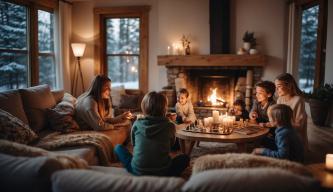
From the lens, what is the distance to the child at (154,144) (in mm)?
2172

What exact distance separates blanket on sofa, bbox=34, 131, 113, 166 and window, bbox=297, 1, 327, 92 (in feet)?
12.6

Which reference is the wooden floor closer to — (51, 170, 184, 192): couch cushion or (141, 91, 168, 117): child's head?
(141, 91, 168, 117): child's head

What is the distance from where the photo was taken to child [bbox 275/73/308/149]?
314cm

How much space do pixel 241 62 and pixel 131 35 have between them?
2186 mm

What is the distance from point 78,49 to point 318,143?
4210 mm

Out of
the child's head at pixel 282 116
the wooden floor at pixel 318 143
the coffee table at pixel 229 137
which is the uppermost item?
the child's head at pixel 282 116

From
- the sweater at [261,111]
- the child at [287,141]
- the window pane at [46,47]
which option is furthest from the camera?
the window pane at [46,47]

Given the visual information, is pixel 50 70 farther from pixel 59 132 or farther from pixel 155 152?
pixel 155 152

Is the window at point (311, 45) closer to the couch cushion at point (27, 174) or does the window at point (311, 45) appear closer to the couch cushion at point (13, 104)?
the couch cushion at point (13, 104)

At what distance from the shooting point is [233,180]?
1312 millimetres

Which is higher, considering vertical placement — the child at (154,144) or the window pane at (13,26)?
the window pane at (13,26)

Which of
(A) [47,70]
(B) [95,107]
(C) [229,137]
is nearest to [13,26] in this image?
(A) [47,70]

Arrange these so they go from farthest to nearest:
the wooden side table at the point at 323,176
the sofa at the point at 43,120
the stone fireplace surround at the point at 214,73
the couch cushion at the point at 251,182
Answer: the stone fireplace surround at the point at 214,73
the sofa at the point at 43,120
the wooden side table at the point at 323,176
the couch cushion at the point at 251,182

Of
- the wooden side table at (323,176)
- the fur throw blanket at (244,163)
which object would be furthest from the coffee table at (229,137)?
the fur throw blanket at (244,163)
